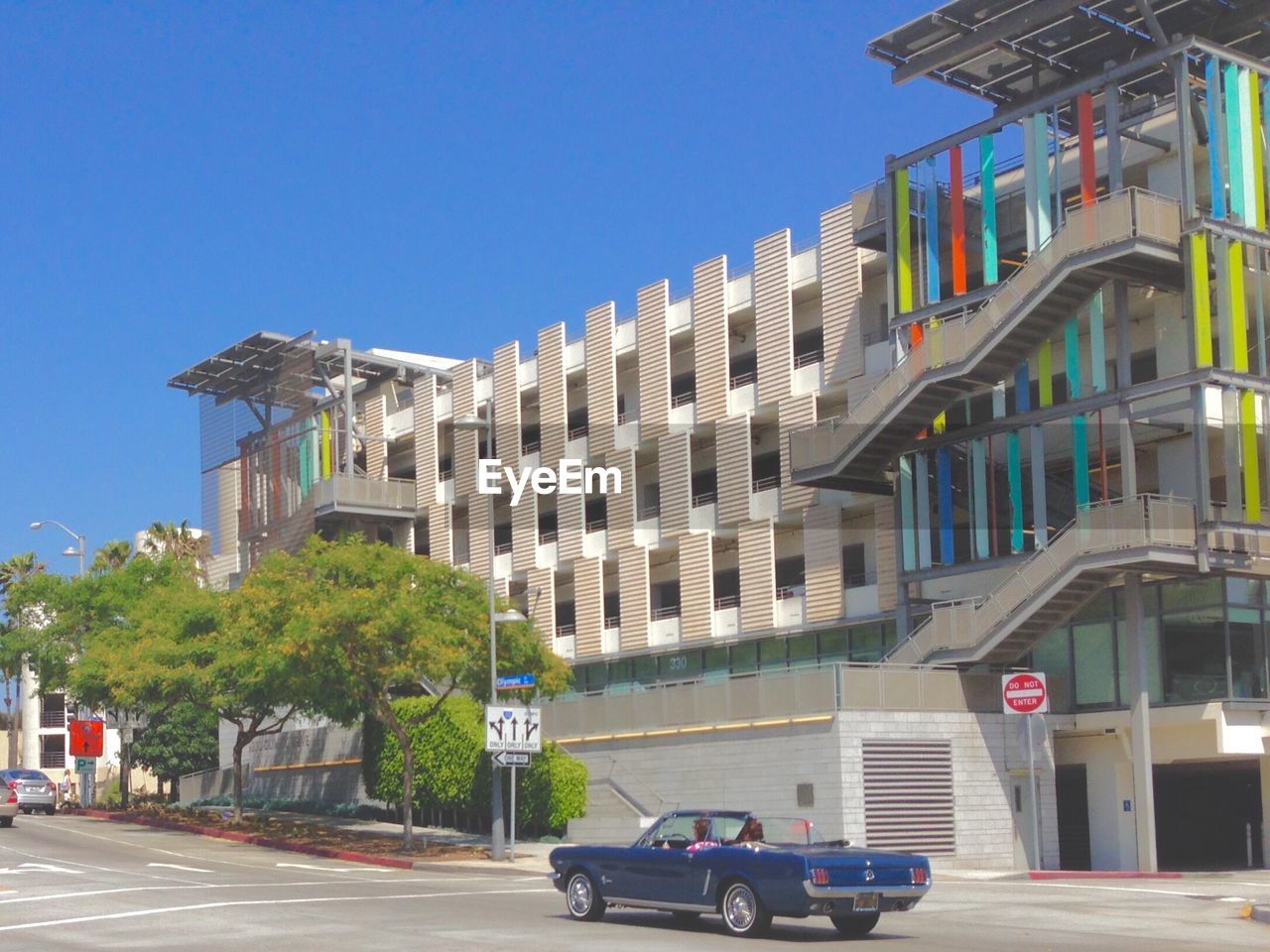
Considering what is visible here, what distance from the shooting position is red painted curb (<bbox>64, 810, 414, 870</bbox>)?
3847 cm

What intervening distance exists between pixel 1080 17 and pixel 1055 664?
51.6 ft

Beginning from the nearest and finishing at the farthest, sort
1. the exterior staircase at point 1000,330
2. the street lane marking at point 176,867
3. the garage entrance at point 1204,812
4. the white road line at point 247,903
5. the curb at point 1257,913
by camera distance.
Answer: the white road line at point 247,903
the curb at point 1257,913
the street lane marking at point 176,867
the exterior staircase at point 1000,330
the garage entrance at point 1204,812

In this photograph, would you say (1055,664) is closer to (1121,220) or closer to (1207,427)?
(1207,427)

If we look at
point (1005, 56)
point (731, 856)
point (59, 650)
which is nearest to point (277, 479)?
point (59, 650)

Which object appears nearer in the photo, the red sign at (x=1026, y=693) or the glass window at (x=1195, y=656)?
the red sign at (x=1026, y=693)

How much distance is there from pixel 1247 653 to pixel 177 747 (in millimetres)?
49526

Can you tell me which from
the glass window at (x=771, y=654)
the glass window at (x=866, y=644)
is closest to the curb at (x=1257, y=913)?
the glass window at (x=866, y=644)

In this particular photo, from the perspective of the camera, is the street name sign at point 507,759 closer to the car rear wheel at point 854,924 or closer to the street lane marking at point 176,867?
the street lane marking at point 176,867

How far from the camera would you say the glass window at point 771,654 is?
5009 cm

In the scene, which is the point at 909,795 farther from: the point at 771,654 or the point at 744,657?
the point at 744,657

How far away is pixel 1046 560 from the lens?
37.6 metres

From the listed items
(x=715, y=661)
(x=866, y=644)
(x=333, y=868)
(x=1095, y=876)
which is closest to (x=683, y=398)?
(x=715, y=661)

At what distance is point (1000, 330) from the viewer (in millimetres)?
39594

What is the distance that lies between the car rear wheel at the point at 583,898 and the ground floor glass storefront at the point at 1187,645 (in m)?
20.4
